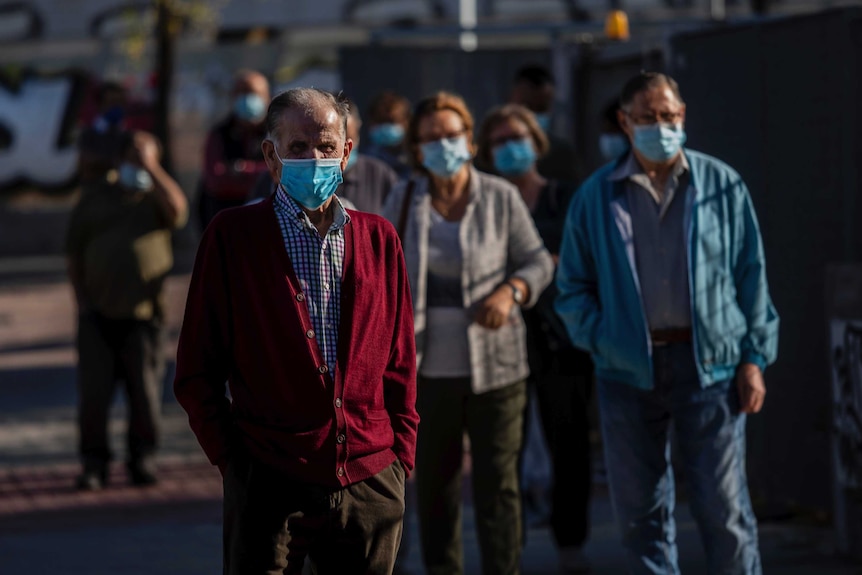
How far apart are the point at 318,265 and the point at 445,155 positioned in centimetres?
211

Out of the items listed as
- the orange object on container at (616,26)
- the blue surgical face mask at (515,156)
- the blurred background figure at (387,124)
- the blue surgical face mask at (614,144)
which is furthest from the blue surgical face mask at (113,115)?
the blue surgical face mask at (515,156)

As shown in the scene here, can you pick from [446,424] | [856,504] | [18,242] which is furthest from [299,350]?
[18,242]

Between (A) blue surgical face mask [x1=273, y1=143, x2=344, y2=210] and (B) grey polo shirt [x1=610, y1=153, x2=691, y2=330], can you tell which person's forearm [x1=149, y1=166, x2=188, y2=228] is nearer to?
(B) grey polo shirt [x1=610, y1=153, x2=691, y2=330]

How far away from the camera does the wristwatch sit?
239 inches

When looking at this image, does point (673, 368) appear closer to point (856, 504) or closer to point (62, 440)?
point (856, 504)

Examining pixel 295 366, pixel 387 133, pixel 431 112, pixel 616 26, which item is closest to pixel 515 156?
pixel 431 112

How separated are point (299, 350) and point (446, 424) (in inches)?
88.6

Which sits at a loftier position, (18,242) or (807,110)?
(807,110)

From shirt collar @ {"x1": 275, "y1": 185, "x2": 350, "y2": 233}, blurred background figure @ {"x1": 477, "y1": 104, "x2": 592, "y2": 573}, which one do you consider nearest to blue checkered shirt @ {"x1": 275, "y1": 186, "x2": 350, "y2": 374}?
shirt collar @ {"x1": 275, "y1": 185, "x2": 350, "y2": 233}

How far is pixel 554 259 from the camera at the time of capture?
6996 mm

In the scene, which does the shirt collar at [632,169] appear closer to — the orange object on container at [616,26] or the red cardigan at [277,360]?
the red cardigan at [277,360]

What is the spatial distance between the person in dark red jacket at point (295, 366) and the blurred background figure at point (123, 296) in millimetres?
5125

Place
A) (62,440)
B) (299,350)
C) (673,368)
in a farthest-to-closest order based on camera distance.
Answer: (62,440) → (673,368) → (299,350)

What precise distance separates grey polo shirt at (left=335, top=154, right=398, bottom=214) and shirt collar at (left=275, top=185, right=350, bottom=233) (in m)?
2.60
